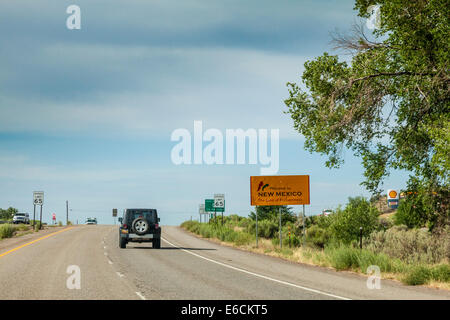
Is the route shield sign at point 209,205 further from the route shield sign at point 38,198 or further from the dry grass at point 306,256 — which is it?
the dry grass at point 306,256

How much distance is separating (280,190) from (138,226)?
332 inches

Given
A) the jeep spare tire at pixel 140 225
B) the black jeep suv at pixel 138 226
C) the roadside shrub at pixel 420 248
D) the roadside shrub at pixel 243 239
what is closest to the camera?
the roadside shrub at pixel 420 248

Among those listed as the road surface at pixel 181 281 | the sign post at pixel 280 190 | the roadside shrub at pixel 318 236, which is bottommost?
the roadside shrub at pixel 318 236

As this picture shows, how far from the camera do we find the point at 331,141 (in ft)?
75.2

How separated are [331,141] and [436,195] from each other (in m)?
4.78

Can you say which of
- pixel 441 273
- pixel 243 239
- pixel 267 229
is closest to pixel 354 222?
pixel 243 239

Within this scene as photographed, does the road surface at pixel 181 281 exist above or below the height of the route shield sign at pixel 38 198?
below

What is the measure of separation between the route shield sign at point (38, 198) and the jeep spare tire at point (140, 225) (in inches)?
1033

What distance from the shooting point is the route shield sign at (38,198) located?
50.3m

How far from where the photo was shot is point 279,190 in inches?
1204

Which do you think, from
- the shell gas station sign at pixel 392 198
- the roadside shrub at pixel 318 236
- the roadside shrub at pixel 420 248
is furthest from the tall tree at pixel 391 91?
the shell gas station sign at pixel 392 198

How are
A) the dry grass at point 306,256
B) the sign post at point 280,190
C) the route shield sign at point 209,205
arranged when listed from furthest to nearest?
the route shield sign at point 209,205, the sign post at point 280,190, the dry grass at point 306,256

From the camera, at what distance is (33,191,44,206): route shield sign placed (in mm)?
50281
